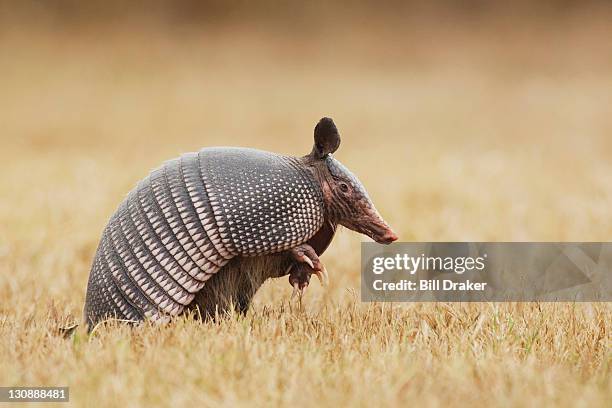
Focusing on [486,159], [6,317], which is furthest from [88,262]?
[486,159]

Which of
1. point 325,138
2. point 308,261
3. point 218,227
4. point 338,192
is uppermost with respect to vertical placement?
point 325,138

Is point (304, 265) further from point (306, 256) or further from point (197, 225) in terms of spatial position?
point (197, 225)

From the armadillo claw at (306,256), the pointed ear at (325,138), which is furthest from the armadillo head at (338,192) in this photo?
the armadillo claw at (306,256)

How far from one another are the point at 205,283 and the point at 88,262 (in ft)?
11.3

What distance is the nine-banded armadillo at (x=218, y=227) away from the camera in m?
4.29

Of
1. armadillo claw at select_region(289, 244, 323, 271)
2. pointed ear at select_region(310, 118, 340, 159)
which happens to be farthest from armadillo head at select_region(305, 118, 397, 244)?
armadillo claw at select_region(289, 244, 323, 271)

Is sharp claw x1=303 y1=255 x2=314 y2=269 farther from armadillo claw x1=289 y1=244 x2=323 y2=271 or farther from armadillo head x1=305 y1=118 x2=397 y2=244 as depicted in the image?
armadillo head x1=305 y1=118 x2=397 y2=244

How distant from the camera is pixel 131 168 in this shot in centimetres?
1309

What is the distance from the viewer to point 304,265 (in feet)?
15.1

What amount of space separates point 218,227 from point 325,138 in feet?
2.46

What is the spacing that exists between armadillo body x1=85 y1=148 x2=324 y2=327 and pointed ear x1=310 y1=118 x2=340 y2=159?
0.47 ft

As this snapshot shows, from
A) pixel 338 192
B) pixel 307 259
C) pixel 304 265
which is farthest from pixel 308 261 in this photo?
pixel 338 192

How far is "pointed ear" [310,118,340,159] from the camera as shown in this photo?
4.47 m

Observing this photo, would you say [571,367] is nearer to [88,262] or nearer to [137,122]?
[88,262]
